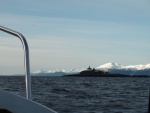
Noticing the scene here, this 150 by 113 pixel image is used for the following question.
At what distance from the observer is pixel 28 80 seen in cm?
333

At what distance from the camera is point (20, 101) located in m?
2.93

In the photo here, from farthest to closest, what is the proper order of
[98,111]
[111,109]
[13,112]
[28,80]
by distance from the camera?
[111,109] → [98,111] → [28,80] → [13,112]

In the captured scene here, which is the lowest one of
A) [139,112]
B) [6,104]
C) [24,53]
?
[139,112]

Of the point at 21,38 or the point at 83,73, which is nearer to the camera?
the point at 21,38

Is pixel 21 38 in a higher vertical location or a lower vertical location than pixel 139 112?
higher

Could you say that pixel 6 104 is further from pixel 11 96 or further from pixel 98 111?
pixel 98 111

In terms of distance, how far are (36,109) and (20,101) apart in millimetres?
125

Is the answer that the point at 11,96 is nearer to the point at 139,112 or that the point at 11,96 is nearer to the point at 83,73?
the point at 139,112

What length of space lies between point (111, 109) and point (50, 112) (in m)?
20.0

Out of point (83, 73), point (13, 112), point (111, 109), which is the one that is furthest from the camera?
point (83, 73)

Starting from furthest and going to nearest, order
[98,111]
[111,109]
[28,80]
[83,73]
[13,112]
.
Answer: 1. [83,73]
2. [111,109]
3. [98,111]
4. [28,80]
5. [13,112]

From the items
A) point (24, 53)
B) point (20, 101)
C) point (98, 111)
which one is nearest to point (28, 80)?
point (24, 53)

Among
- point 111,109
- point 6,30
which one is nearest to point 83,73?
point 111,109

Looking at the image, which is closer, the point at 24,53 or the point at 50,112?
the point at 50,112
